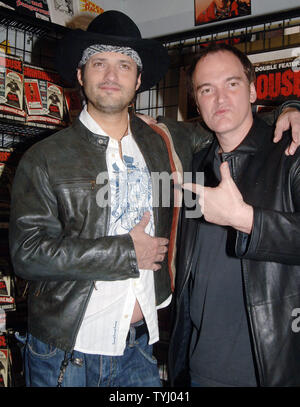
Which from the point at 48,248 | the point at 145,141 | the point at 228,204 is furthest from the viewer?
the point at 145,141

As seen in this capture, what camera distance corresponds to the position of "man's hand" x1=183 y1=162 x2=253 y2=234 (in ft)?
4.02

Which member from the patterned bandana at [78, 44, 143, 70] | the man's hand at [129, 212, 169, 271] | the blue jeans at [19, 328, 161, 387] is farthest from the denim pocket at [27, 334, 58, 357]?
the patterned bandana at [78, 44, 143, 70]

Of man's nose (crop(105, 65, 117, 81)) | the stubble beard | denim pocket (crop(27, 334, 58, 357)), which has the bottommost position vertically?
denim pocket (crop(27, 334, 58, 357))

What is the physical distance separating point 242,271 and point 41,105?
1.67 meters

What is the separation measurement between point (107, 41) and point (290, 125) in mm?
851

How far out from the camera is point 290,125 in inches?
57.9

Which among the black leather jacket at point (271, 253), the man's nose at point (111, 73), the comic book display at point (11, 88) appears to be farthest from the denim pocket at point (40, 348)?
the comic book display at point (11, 88)

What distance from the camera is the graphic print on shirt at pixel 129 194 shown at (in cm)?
153

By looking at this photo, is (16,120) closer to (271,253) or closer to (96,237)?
(96,237)

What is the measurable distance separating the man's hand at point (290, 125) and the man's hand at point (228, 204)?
1.04ft

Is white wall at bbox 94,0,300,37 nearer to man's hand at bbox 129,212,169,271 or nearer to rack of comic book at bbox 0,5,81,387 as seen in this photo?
rack of comic book at bbox 0,5,81,387

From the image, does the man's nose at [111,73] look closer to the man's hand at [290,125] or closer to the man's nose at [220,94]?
the man's nose at [220,94]

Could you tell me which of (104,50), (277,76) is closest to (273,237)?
(104,50)
